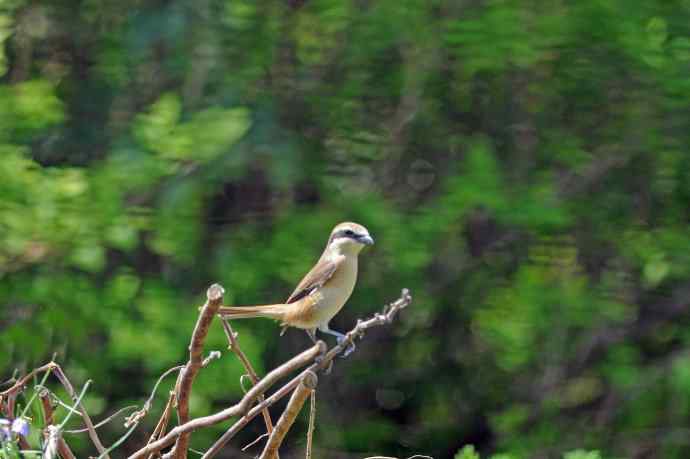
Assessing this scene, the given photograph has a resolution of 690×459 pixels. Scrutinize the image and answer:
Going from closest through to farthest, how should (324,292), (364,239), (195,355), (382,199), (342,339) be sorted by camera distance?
(195,355) < (342,339) < (324,292) < (364,239) < (382,199)

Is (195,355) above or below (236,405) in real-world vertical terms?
above

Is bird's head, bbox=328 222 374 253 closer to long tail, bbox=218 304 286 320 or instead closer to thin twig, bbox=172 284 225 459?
long tail, bbox=218 304 286 320

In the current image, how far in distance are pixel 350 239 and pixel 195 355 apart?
1.19 meters

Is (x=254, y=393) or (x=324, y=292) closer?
(x=254, y=393)

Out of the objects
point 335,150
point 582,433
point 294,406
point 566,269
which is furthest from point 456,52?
point 294,406

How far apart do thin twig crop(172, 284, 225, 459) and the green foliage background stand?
1.91 meters

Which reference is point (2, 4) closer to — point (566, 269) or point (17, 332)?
point (17, 332)

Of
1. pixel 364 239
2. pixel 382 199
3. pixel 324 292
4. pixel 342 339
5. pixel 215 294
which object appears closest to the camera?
pixel 215 294

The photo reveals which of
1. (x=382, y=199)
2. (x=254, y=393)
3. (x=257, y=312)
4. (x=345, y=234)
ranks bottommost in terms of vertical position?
(x=382, y=199)

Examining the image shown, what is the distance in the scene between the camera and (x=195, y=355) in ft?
6.49

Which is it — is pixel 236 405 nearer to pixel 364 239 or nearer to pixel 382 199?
pixel 364 239

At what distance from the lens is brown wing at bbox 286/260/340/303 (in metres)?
3.00

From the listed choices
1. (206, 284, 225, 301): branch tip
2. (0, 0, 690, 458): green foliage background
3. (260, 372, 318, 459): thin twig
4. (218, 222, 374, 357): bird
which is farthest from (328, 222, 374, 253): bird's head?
(206, 284, 225, 301): branch tip

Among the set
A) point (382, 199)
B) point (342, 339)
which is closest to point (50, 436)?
→ point (342, 339)
